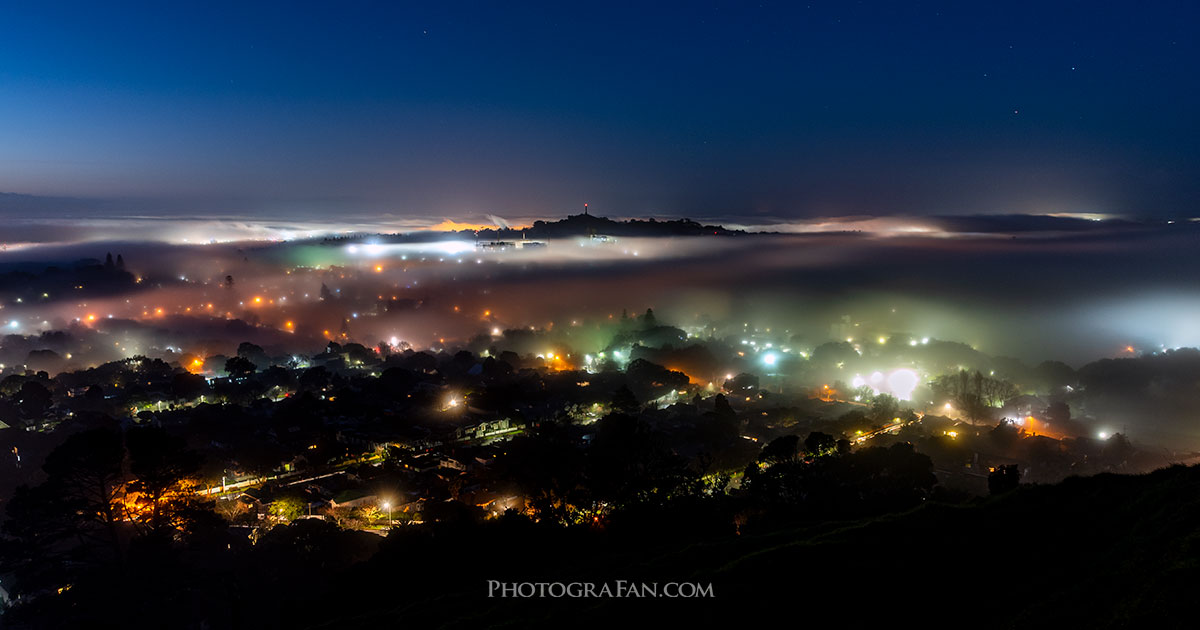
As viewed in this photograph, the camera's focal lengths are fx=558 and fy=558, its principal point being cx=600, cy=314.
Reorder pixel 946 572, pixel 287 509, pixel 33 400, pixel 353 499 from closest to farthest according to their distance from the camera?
pixel 946 572 < pixel 287 509 < pixel 353 499 < pixel 33 400

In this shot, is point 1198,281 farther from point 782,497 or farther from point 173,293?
point 173,293

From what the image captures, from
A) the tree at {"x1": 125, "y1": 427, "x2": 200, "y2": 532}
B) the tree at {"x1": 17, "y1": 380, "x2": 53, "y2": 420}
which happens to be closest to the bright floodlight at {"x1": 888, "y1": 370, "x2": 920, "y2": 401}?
the tree at {"x1": 125, "y1": 427, "x2": 200, "y2": 532}

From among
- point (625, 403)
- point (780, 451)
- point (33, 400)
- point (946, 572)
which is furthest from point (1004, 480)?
point (33, 400)

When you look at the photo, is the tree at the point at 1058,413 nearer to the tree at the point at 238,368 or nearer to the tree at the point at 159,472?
the tree at the point at 159,472

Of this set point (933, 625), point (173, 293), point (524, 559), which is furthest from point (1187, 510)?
point (173, 293)

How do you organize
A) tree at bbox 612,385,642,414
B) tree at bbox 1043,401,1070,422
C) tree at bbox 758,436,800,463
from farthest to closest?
tree at bbox 1043,401,1070,422, tree at bbox 612,385,642,414, tree at bbox 758,436,800,463

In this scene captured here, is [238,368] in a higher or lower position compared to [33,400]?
higher

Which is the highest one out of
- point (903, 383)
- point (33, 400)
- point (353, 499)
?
point (353, 499)

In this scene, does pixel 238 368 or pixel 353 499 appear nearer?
pixel 353 499

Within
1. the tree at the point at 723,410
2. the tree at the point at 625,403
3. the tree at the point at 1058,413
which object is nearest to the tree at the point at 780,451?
the tree at the point at 723,410

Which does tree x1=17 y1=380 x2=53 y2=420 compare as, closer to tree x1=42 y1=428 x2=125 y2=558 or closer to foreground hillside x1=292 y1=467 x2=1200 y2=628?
tree x1=42 y1=428 x2=125 y2=558

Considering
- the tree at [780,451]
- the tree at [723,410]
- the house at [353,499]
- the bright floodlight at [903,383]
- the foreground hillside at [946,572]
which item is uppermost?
the foreground hillside at [946,572]

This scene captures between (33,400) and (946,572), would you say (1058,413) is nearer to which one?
(946,572)
